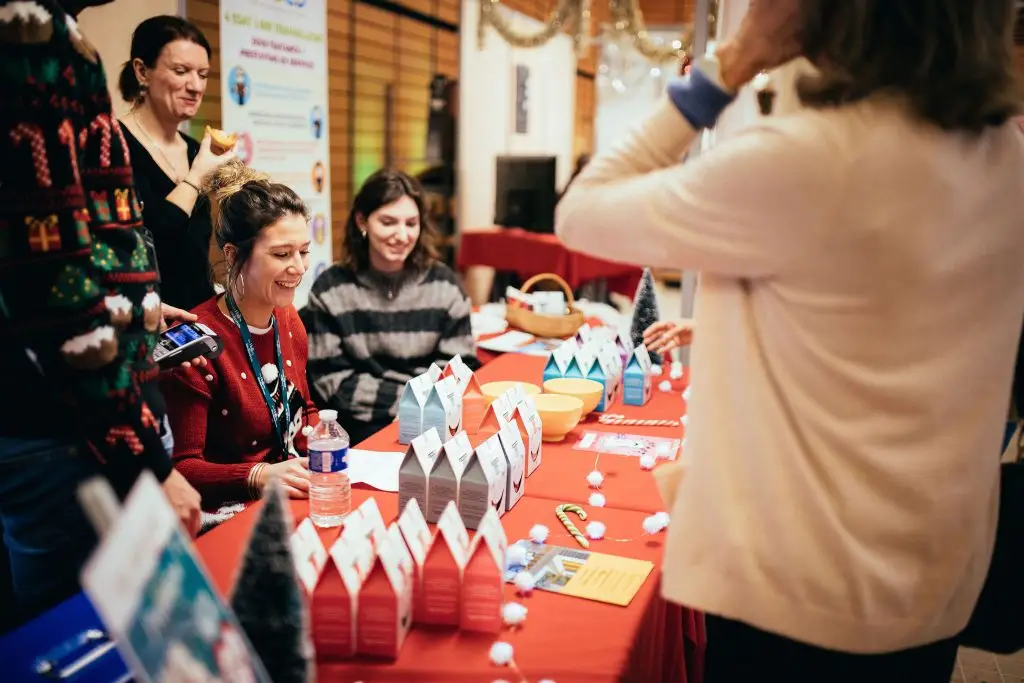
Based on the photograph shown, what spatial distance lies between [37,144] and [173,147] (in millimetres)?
1815

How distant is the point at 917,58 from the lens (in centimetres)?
85

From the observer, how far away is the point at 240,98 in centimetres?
414

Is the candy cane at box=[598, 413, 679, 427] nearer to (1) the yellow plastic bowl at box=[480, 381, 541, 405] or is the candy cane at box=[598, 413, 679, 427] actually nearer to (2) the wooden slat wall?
(1) the yellow plastic bowl at box=[480, 381, 541, 405]

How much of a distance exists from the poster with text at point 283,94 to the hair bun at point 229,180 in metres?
1.68

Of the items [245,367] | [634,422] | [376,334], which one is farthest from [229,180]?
[634,422]

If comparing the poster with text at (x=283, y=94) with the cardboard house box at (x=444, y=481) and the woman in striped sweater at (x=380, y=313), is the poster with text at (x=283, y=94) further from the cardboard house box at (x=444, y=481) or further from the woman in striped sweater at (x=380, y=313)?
the cardboard house box at (x=444, y=481)

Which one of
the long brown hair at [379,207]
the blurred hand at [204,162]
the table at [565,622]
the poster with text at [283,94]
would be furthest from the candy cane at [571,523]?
the poster with text at [283,94]

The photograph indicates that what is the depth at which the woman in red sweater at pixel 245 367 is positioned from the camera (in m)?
1.84

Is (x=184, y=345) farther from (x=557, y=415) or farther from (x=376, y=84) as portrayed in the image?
(x=376, y=84)

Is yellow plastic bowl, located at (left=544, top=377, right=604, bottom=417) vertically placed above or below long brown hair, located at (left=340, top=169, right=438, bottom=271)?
below

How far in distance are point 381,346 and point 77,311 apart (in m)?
1.70

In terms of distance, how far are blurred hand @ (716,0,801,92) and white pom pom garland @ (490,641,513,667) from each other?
28.7 inches

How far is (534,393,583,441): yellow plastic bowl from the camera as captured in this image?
202 centimetres

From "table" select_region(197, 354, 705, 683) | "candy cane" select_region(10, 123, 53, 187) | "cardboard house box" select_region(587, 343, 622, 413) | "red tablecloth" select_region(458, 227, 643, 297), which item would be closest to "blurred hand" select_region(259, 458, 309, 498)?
"table" select_region(197, 354, 705, 683)
